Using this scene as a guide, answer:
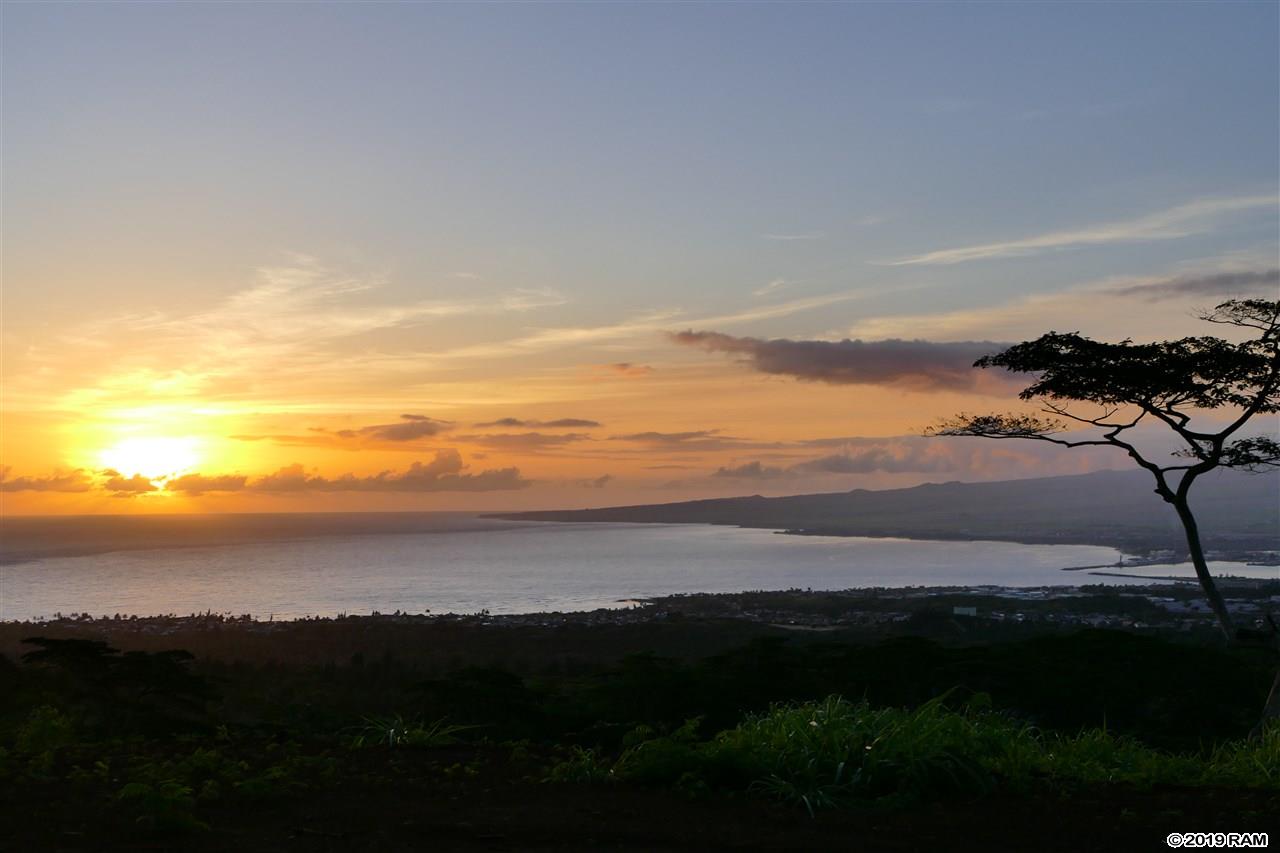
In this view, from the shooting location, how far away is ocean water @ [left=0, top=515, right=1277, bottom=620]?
102062 mm

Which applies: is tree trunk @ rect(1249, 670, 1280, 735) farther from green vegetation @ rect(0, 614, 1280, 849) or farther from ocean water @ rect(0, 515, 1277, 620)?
ocean water @ rect(0, 515, 1277, 620)

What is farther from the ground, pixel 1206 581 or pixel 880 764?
pixel 1206 581

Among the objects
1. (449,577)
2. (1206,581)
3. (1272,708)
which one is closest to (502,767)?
(1272,708)

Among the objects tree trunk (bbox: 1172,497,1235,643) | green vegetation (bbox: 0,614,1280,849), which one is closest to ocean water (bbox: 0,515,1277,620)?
green vegetation (bbox: 0,614,1280,849)

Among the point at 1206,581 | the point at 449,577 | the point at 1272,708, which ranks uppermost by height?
the point at 1206,581

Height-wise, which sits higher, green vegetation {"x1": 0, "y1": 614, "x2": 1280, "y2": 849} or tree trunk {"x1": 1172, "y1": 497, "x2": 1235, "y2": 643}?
tree trunk {"x1": 1172, "y1": 497, "x2": 1235, "y2": 643}

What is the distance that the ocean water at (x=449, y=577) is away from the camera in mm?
102062

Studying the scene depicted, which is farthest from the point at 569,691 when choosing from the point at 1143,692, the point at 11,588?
the point at 11,588

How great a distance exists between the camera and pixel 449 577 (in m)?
140

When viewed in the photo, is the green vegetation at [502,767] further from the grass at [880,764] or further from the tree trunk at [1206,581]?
the tree trunk at [1206,581]

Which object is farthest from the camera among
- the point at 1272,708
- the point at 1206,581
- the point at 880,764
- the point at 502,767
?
the point at 1206,581

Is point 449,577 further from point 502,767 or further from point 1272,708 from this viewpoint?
point 502,767

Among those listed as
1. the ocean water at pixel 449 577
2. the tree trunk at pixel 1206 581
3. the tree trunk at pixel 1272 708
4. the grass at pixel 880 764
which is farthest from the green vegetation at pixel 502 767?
the ocean water at pixel 449 577

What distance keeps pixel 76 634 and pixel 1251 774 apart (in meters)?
64.2
